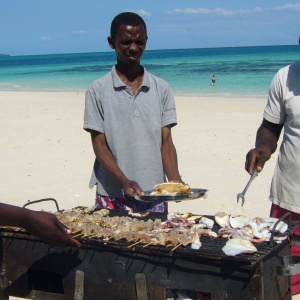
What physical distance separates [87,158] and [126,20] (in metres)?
6.05

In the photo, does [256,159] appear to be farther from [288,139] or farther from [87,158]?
[87,158]

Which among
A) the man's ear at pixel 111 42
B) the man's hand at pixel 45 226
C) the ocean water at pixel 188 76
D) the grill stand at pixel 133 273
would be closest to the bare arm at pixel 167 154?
the man's ear at pixel 111 42

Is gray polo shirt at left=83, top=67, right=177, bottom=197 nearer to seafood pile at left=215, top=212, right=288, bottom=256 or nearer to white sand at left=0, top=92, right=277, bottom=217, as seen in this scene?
seafood pile at left=215, top=212, right=288, bottom=256

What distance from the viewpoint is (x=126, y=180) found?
3.51 meters

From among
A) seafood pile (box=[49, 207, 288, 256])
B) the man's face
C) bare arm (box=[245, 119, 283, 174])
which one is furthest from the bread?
the man's face

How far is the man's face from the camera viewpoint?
3594 mm

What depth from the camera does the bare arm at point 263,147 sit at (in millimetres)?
3534

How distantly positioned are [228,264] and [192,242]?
0.25 m

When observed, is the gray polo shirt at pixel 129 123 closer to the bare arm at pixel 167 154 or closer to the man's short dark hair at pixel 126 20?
the bare arm at pixel 167 154

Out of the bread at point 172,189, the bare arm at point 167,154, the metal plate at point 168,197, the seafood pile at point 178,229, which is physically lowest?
the seafood pile at point 178,229

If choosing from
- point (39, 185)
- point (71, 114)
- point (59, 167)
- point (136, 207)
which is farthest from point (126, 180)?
point (71, 114)

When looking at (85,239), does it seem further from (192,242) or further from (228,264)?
(228,264)

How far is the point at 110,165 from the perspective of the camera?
3643 mm

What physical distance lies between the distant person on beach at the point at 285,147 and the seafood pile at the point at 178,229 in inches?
15.9
